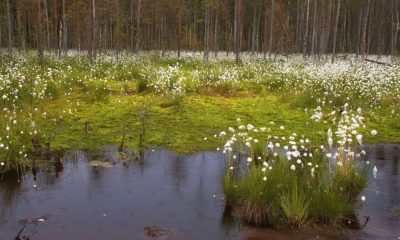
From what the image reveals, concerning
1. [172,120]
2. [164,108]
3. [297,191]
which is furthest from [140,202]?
[164,108]

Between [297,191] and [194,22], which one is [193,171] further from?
[194,22]

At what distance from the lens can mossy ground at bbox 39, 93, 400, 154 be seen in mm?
10086

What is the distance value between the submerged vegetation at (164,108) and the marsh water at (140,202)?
0.83 m

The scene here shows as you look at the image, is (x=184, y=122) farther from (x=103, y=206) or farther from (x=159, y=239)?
(x=159, y=239)

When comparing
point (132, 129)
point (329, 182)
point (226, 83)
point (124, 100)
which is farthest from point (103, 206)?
point (226, 83)

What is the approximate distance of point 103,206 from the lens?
257 inches

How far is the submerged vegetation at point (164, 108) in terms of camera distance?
964 cm

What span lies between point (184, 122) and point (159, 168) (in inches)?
147

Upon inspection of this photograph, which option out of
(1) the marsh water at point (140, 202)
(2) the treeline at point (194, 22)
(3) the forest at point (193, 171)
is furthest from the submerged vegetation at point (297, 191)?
(2) the treeline at point (194, 22)

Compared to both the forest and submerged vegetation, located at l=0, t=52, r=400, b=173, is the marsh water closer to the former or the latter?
the forest

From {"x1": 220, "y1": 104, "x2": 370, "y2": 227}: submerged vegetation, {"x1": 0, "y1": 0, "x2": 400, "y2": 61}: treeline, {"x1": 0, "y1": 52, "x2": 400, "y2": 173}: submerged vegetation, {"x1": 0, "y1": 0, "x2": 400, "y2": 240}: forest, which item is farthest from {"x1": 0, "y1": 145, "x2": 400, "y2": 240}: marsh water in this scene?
{"x1": 0, "y1": 0, "x2": 400, "y2": 61}: treeline

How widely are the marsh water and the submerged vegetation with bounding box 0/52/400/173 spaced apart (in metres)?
0.83

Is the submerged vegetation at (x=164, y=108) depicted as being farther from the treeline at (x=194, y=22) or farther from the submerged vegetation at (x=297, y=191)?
the treeline at (x=194, y=22)

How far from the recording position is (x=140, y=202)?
264 inches
